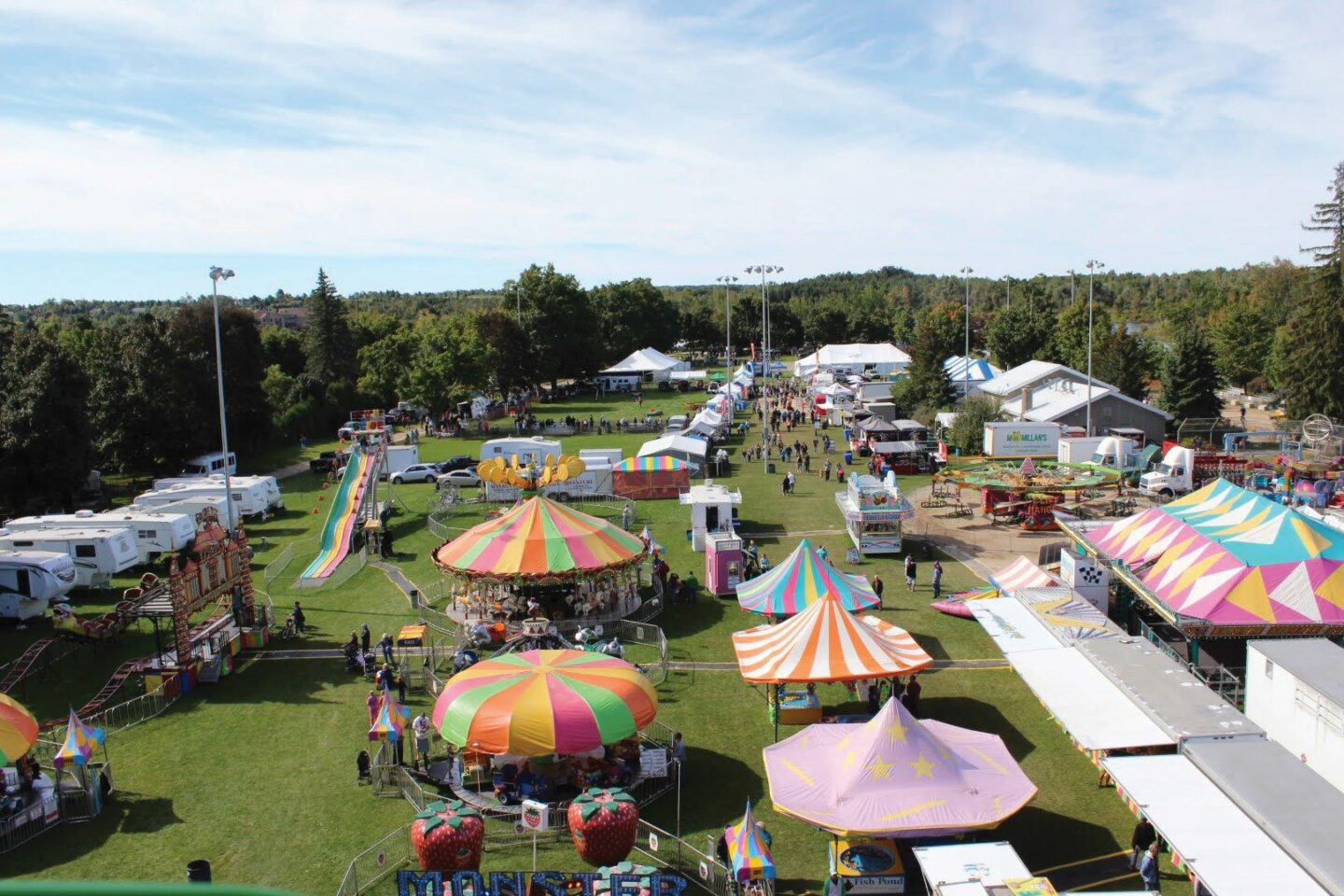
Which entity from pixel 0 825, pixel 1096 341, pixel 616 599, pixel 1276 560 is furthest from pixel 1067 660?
pixel 1096 341

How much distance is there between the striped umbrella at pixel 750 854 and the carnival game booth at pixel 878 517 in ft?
56.0

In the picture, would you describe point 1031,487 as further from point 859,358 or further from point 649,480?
point 859,358

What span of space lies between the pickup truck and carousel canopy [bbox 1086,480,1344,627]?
33687 mm

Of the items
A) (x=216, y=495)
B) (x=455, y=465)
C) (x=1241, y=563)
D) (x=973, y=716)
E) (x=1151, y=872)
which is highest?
(x=1241, y=563)

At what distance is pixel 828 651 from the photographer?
18.1 metres

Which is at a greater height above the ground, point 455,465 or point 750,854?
point 455,465

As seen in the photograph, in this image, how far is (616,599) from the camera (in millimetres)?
25328

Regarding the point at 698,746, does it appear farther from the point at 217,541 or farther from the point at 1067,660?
the point at 217,541

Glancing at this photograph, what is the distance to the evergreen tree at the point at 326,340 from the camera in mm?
68250

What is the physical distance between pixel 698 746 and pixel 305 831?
6.66 m

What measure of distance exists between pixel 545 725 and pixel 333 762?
4609mm

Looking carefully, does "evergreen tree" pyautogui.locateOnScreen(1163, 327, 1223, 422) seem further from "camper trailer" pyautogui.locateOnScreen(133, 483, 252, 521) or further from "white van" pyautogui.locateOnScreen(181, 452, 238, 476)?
"white van" pyautogui.locateOnScreen(181, 452, 238, 476)

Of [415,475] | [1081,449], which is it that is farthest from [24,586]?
[1081,449]

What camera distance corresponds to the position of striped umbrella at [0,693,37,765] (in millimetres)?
15344
